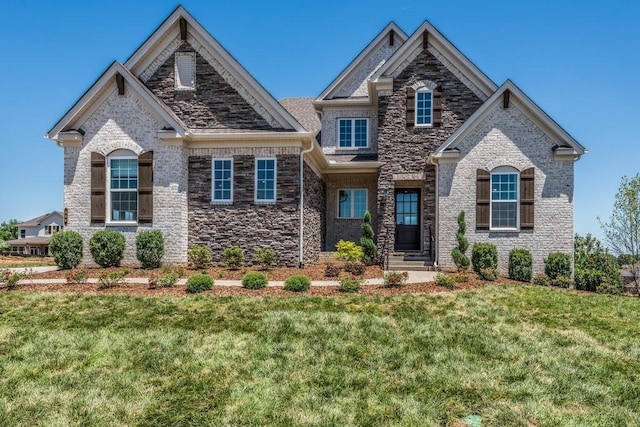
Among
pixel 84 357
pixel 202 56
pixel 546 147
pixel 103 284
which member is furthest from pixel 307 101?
pixel 84 357

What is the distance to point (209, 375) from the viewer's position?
5.82 m

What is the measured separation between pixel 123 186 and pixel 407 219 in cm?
1101

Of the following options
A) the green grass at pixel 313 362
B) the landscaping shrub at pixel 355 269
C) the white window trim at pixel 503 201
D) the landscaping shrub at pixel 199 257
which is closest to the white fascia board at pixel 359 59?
the white window trim at pixel 503 201

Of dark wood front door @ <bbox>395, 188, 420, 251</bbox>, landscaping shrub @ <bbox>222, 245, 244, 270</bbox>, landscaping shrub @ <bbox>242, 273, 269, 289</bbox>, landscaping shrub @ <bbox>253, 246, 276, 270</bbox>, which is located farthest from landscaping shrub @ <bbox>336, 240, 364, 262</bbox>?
landscaping shrub @ <bbox>242, 273, 269, 289</bbox>

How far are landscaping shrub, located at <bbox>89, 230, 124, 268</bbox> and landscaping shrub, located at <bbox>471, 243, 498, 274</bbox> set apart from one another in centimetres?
1201

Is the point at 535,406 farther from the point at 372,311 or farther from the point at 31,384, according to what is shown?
the point at 31,384

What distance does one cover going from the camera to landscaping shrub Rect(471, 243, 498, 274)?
1442 cm

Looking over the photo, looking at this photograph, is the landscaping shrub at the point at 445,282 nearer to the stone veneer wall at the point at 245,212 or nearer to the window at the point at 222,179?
the stone veneer wall at the point at 245,212

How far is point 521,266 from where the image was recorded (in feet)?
47.0

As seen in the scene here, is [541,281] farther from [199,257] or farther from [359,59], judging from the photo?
[359,59]

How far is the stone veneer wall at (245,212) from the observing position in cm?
1473

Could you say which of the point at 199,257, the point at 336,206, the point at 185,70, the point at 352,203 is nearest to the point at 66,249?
the point at 199,257

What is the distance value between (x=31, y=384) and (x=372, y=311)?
19.5 ft

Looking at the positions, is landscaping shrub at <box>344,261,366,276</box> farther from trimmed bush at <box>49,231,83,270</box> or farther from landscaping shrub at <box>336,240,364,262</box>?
trimmed bush at <box>49,231,83,270</box>
